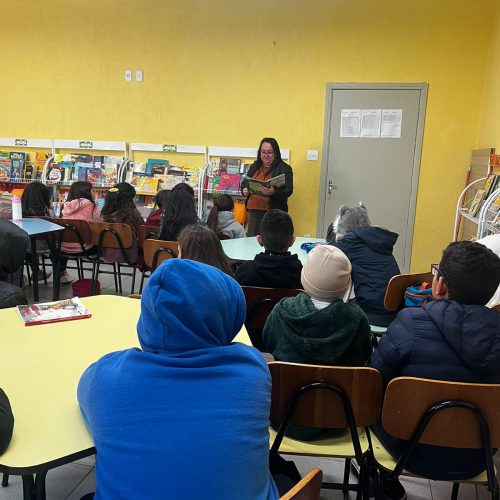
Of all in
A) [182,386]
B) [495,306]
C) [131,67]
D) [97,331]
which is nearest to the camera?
[182,386]

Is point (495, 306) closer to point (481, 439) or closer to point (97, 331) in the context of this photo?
point (481, 439)

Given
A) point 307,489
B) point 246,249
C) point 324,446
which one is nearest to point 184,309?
point 307,489

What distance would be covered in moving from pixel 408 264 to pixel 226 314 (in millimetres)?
4836

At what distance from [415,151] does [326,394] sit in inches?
174

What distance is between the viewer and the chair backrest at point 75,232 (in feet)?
13.1

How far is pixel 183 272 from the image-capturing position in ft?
3.19

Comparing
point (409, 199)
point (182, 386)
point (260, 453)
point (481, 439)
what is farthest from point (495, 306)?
point (409, 199)

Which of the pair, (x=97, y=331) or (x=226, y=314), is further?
(x=97, y=331)

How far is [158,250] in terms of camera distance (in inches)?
134

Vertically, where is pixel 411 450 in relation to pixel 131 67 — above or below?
below

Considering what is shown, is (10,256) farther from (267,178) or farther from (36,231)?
(267,178)

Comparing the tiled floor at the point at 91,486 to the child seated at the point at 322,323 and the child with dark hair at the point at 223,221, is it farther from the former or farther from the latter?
the child with dark hair at the point at 223,221

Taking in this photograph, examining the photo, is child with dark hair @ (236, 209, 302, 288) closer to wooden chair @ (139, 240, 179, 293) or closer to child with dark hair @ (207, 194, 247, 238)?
wooden chair @ (139, 240, 179, 293)

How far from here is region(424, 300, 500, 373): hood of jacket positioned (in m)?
1.36
